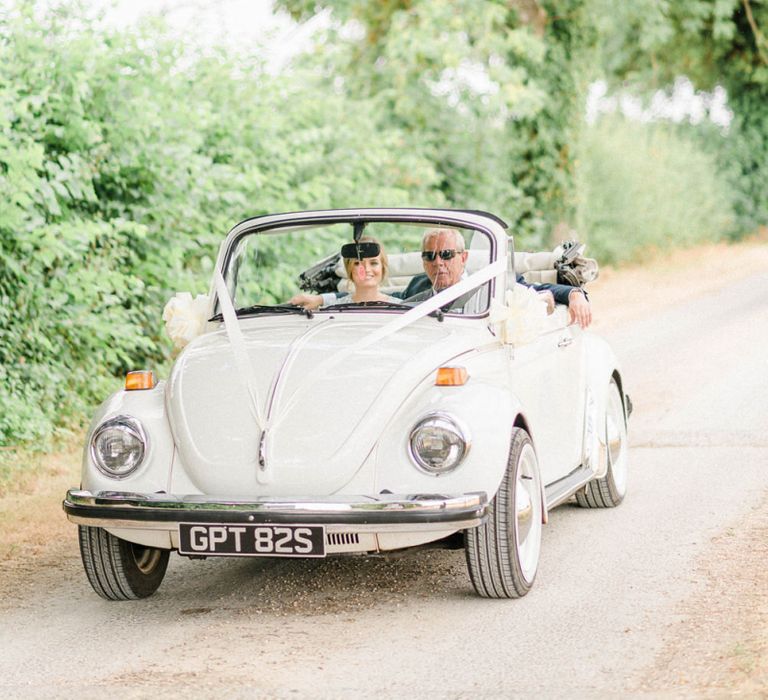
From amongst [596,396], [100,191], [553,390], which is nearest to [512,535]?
[553,390]

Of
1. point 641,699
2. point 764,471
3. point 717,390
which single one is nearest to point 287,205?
point 717,390

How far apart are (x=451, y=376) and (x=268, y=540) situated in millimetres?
1028

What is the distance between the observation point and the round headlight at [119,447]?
536cm

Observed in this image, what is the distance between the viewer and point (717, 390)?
11.2 meters

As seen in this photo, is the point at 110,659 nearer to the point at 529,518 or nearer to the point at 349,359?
the point at 349,359

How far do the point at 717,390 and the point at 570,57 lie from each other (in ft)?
39.3

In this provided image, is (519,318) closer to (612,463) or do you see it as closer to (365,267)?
(365,267)

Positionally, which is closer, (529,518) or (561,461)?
(529,518)

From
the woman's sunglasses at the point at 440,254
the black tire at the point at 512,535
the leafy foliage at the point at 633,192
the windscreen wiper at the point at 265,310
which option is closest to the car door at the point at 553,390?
the black tire at the point at 512,535

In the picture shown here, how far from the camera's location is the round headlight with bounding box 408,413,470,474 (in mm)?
5059

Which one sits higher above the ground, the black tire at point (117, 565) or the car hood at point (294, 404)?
the car hood at point (294, 404)

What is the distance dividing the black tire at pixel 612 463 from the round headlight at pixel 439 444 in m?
2.18

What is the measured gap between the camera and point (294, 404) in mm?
5258

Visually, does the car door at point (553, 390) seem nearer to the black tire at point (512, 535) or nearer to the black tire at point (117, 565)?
the black tire at point (512, 535)
